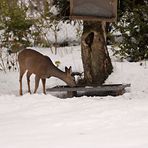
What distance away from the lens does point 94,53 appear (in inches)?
400

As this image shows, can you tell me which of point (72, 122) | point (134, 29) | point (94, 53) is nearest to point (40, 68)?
point (94, 53)

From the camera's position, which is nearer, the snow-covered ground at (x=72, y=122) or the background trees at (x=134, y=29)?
the snow-covered ground at (x=72, y=122)

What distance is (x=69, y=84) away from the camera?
9.92 meters

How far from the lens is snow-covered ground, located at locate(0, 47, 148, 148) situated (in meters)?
5.23

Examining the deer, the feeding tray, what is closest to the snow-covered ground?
the feeding tray

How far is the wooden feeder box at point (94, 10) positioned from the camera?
29.0 ft

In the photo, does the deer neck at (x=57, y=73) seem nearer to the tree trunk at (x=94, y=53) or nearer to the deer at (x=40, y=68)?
the deer at (x=40, y=68)

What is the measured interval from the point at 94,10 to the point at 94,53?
1.48 meters

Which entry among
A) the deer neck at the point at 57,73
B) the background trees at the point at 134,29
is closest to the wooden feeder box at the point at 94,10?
the deer neck at the point at 57,73

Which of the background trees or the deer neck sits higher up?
the background trees

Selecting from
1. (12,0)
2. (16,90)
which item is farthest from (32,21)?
(16,90)

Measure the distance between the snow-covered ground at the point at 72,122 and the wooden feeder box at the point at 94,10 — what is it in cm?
155

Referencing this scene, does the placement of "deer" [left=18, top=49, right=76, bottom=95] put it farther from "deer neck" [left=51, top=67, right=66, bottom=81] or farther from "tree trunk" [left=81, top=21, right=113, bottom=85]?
"tree trunk" [left=81, top=21, right=113, bottom=85]

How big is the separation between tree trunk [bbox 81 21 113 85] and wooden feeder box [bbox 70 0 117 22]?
105 cm
